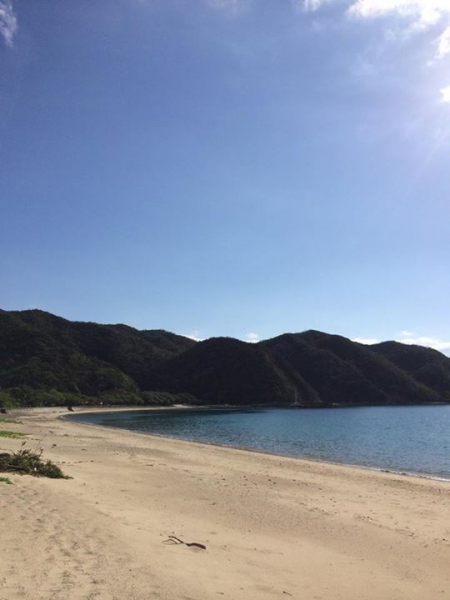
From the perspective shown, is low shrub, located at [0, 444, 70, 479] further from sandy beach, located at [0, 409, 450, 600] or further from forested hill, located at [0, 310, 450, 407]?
forested hill, located at [0, 310, 450, 407]

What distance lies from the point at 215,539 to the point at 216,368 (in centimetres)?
15984

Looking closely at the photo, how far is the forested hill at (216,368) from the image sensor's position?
445 feet

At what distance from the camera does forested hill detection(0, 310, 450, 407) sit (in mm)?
135500

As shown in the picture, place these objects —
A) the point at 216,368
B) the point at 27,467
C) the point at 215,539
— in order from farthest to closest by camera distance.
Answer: the point at 216,368 → the point at 27,467 → the point at 215,539

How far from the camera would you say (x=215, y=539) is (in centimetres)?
873

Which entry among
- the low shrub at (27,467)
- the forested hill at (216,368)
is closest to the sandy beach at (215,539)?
the low shrub at (27,467)

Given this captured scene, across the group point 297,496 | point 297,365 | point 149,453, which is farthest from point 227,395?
point 297,496

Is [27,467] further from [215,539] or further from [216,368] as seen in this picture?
[216,368]

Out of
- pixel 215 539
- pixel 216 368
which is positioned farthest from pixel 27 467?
pixel 216 368

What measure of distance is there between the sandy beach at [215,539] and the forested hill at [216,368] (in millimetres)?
115952

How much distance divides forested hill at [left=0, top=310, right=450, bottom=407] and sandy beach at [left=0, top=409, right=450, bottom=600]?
380 ft

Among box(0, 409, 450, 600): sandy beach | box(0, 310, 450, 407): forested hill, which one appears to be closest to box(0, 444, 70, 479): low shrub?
box(0, 409, 450, 600): sandy beach

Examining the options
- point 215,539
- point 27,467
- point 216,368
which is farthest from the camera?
point 216,368

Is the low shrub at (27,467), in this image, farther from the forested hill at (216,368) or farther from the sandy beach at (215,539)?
the forested hill at (216,368)
